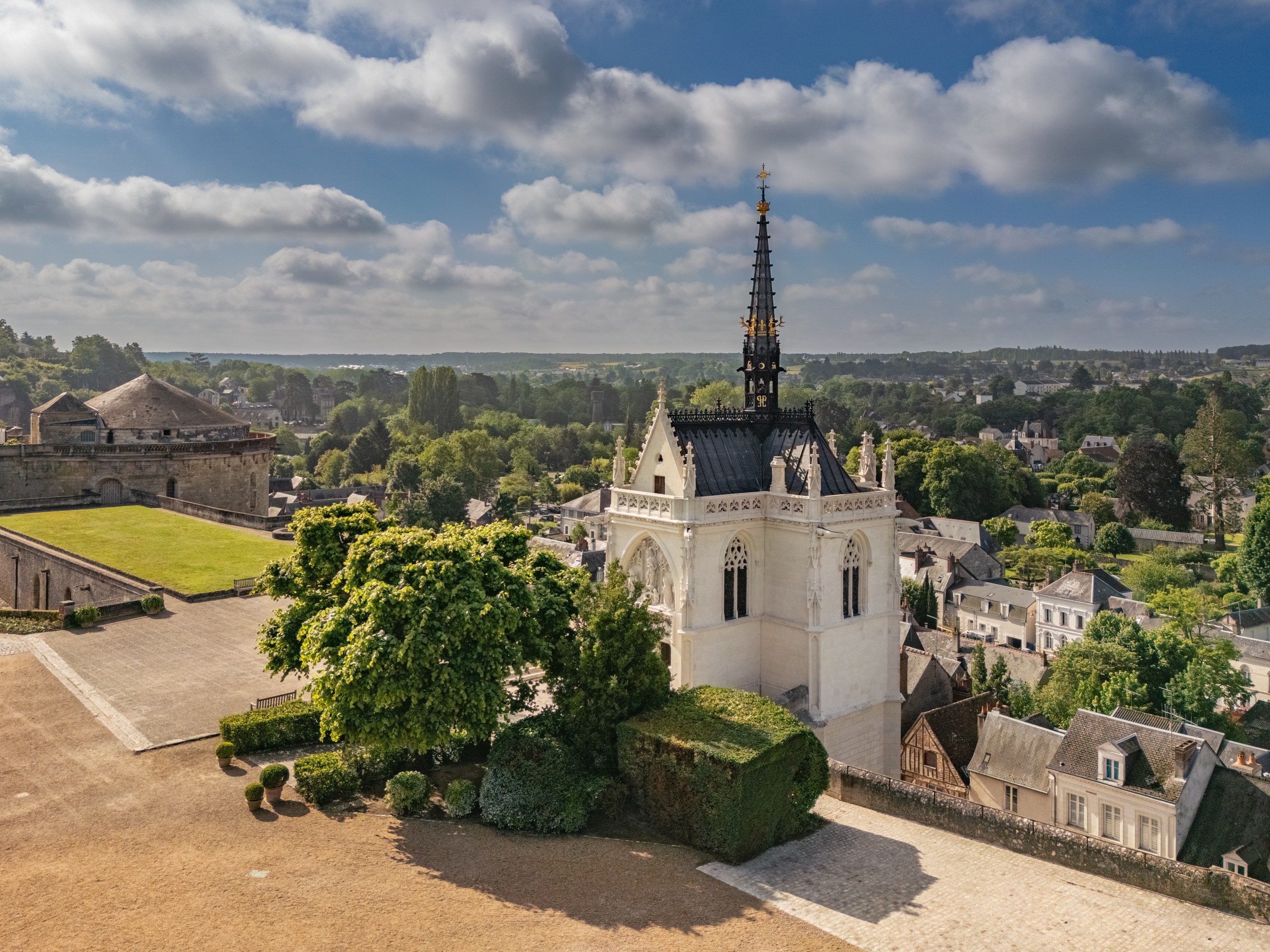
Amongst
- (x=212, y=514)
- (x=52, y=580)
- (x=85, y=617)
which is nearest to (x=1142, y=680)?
(x=85, y=617)

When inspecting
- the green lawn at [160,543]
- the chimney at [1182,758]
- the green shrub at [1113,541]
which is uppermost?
the green lawn at [160,543]

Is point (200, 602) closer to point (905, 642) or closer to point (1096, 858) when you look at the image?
point (1096, 858)

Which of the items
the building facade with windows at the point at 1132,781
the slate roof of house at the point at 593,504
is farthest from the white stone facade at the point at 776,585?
the slate roof of house at the point at 593,504

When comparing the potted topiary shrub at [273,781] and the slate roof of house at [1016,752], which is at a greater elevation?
the potted topiary shrub at [273,781]

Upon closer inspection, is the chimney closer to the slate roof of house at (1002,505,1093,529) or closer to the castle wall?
the castle wall

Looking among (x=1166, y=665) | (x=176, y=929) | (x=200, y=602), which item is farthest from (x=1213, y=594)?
(x=176, y=929)

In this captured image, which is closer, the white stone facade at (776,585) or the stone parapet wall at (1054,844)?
the stone parapet wall at (1054,844)

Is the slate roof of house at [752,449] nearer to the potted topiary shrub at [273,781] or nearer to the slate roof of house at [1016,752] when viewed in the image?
the potted topiary shrub at [273,781]

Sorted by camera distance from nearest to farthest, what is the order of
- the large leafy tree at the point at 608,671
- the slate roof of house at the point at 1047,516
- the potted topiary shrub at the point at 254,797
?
the potted topiary shrub at the point at 254,797, the large leafy tree at the point at 608,671, the slate roof of house at the point at 1047,516
